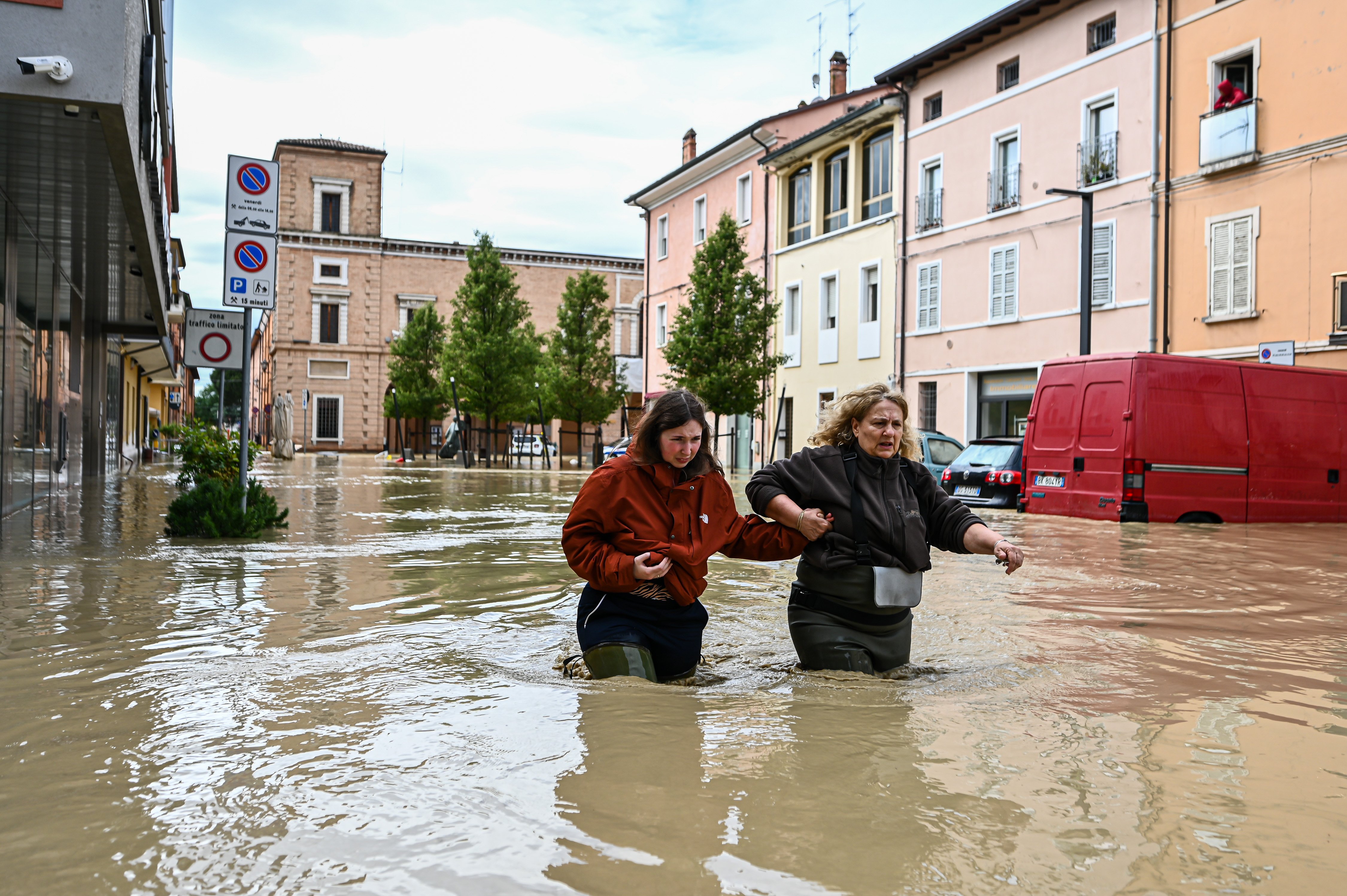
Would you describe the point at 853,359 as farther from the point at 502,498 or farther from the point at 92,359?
the point at 92,359

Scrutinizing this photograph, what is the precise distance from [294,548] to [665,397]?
275 inches

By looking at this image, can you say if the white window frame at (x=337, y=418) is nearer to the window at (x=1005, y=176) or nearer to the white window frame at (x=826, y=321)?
the white window frame at (x=826, y=321)

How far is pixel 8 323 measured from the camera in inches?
477

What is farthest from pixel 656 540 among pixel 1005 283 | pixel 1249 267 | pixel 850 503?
pixel 1005 283

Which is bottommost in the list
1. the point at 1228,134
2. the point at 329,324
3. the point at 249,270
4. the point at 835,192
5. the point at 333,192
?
the point at 249,270

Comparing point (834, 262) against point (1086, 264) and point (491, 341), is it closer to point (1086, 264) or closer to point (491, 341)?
point (1086, 264)

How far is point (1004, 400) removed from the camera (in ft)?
93.2

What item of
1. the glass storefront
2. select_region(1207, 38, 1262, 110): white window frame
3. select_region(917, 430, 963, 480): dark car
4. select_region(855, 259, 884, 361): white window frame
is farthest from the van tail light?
select_region(855, 259, 884, 361): white window frame

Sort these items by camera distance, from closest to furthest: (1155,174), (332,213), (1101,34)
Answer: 1. (1155,174)
2. (1101,34)
3. (332,213)

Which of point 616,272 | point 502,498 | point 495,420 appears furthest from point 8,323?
point 616,272

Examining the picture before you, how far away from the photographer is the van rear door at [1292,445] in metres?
16.0

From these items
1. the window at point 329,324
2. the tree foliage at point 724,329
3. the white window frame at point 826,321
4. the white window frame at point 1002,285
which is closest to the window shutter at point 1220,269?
the white window frame at point 1002,285

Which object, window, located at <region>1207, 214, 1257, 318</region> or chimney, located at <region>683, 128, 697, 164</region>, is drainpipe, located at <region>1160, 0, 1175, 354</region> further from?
chimney, located at <region>683, 128, 697, 164</region>

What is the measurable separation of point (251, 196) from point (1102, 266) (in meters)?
19.5
